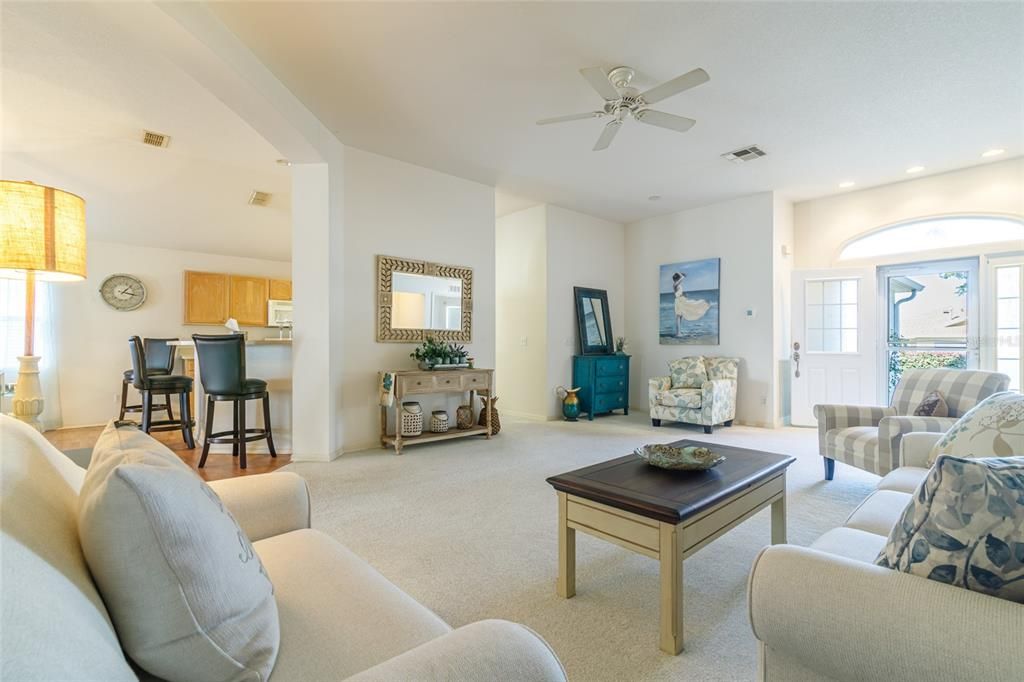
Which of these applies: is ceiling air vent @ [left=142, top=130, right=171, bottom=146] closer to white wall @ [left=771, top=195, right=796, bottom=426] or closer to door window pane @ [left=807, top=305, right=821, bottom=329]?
white wall @ [left=771, top=195, right=796, bottom=426]

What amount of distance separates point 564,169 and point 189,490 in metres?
4.76

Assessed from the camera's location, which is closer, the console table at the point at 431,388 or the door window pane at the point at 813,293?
the console table at the point at 431,388

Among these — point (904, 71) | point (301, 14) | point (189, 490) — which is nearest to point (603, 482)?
point (189, 490)

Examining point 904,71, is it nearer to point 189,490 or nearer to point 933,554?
point 933,554

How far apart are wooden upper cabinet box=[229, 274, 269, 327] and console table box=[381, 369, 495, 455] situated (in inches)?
153

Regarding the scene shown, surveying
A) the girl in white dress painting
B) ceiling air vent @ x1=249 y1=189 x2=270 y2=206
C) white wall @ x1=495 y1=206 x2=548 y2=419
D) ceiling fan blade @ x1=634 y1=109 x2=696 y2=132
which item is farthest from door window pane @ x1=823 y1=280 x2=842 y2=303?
ceiling air vent @ x1=249 y1=189 x2=270 y2=206

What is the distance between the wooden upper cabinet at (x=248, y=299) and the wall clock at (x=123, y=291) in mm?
1089

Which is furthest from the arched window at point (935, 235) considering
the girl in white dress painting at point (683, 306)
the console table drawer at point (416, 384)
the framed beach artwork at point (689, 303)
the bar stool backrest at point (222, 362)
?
the bar stool backrest at point (222, 362)

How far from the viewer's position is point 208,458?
4.09 meters

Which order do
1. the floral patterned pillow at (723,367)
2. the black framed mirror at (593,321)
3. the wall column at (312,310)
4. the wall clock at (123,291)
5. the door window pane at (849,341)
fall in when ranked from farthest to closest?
the black framed mirror at (593,321)
the wall clock at (123,291)
the floral patterned pillow at (723,367)
the door window pane at (849,341)
the wall column at (312,310)

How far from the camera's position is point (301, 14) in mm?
2518

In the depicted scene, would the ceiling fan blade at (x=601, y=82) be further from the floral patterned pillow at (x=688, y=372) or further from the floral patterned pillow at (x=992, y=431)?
the floral patterned pillow at (x=688, y=372)

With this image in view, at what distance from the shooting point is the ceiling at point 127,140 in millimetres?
2713

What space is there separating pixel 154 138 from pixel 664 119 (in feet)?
14.6
